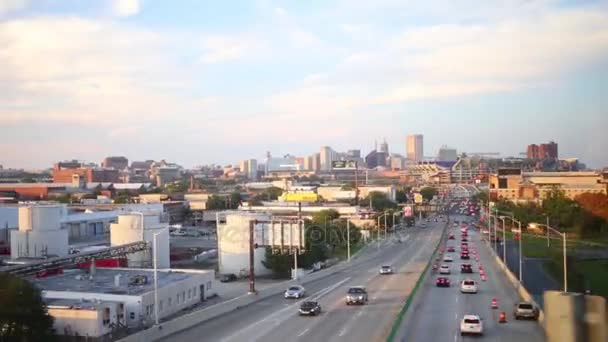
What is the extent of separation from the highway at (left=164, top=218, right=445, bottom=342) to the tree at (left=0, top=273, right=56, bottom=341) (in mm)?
5105

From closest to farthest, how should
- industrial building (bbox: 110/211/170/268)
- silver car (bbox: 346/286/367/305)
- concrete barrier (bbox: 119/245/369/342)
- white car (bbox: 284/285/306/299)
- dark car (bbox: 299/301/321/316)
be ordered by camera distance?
concrete barrier (bbox: 119/245/369/342)
dark car (bbox: 299/301/321/316)
silver car (bbox: 346/286/367/305)
white car (bbox: 284/285/306/299)
industrial building (bbox: 110/211/170/268)

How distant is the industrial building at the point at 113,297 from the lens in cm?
2748

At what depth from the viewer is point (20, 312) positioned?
79.7ft

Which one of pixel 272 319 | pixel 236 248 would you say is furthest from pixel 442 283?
pixel 236 248

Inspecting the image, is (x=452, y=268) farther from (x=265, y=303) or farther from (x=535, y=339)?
(x=535, y=339)

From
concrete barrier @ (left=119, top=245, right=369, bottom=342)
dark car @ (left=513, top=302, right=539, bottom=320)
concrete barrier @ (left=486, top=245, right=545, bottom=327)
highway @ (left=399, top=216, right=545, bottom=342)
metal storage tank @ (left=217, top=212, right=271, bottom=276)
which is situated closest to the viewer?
concrete barrier @ (left=119, top=245, right=369, bottom=342)

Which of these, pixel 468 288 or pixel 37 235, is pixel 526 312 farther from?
pixel 37 235

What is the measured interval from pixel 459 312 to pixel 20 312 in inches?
712

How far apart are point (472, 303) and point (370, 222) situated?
6456 cm

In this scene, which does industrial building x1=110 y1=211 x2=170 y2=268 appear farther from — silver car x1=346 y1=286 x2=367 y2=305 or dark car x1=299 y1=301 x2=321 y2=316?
dark car x1=299 y1=301 x2=321 y2=316

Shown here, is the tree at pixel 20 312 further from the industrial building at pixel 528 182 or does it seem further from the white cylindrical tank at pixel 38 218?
the industrial building at pixel 528 182

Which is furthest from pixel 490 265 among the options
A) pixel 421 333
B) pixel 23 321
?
pixel 23 321

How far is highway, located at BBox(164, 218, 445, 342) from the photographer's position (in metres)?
24.5

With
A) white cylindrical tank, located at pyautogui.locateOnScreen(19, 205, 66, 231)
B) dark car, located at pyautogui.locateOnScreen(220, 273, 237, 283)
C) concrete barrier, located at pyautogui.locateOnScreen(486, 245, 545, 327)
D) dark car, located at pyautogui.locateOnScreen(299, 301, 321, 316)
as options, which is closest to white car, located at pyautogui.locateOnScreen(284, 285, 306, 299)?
dark car, located at pyautogui.locateOnScreen(299, 301, 321, 316)
